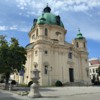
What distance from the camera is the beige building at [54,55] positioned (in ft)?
151

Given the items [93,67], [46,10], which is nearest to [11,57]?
[46,10]

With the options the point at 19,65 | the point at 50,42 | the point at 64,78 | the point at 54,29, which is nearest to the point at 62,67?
the point at 64,78

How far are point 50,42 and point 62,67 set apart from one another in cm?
685

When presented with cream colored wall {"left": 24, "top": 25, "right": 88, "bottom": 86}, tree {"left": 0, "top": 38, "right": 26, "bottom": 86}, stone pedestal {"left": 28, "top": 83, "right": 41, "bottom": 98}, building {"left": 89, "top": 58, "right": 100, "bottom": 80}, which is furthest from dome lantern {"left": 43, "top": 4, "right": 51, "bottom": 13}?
stone pedestal {"left": 28, "top": 83, "right": 41, "bottom": 98}

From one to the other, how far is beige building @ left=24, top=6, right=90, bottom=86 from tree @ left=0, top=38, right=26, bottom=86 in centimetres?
1304

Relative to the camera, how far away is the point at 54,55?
161 ft

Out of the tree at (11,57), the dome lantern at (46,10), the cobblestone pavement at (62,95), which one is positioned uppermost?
the dome lantern at (46,10)

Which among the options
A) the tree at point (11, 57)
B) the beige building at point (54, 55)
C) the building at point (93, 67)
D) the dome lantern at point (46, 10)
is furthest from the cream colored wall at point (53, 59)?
the building at point (93, 67)

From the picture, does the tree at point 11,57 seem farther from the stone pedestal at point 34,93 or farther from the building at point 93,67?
the building at point 93,67

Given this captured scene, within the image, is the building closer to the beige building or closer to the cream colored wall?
the beige building

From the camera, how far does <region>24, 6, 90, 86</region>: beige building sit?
46.1 m

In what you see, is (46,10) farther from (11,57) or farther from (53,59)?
(11,57)

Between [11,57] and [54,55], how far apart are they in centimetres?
1957

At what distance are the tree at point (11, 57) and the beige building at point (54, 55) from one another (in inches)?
513
